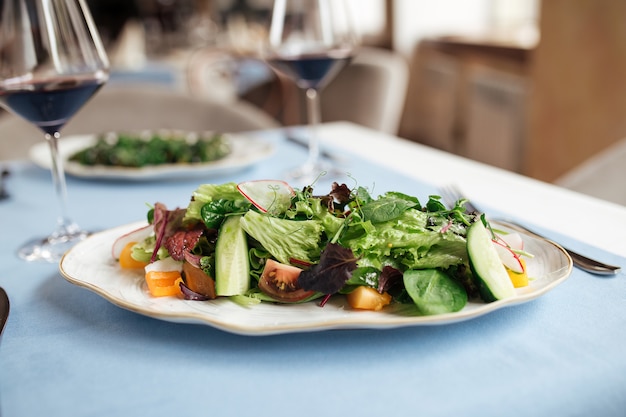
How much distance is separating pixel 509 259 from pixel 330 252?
0.16 m

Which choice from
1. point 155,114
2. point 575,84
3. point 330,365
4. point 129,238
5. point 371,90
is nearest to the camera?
point 330,365

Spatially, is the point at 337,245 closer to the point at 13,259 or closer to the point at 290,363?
the point at 290,363

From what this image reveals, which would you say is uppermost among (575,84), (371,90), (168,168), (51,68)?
(51,68)

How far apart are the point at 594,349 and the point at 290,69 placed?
2.92ft

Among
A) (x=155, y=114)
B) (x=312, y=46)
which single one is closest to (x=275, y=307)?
(x=312, y=46)

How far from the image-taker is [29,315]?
2.13 ft

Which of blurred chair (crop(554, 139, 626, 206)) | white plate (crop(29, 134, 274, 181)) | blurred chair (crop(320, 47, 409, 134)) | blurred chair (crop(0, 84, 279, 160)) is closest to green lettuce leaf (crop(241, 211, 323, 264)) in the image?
white plate (crop(29, 134, 274, 181))

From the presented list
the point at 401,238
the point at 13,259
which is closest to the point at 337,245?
the point at 401,238

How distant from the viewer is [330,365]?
1.65 feet

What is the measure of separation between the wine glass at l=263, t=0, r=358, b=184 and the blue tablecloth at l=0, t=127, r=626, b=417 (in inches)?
26.9

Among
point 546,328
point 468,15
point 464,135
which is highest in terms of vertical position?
point 546,328

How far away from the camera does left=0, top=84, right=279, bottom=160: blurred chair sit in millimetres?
1964

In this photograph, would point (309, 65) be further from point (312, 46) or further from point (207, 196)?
point (207, 196)

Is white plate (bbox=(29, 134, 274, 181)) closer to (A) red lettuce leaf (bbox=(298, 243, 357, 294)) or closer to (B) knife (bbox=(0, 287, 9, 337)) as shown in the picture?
(B) knife (bbox=(0, 287, 9, 337))
